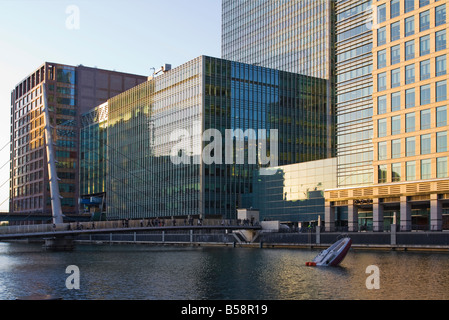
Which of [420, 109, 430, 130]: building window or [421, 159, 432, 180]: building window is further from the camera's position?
[420, 109, 430, 130]: building window

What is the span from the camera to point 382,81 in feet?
327

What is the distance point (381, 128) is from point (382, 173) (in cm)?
702

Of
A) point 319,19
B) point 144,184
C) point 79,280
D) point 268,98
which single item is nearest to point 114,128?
point 144,184

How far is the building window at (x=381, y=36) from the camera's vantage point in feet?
325

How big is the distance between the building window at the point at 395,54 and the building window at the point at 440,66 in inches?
295

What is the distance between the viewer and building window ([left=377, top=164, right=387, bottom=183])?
98.4 meters

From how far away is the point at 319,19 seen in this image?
182375 mm

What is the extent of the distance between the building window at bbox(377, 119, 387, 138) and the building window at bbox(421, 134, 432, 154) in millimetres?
8016

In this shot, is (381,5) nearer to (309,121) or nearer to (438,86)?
(438,86)

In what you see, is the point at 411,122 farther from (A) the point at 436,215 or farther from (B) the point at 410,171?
(A) the point at 436,215

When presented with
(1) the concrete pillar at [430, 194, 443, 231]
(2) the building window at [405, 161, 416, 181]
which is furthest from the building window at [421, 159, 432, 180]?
(1) the concrete pillar at [430, 194, 443, 231]

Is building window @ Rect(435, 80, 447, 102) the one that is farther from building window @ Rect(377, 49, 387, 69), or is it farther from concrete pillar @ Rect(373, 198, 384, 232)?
concrete pillar @ Rect(373, 198, 384, 232)
